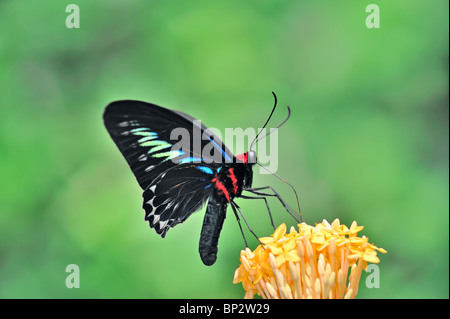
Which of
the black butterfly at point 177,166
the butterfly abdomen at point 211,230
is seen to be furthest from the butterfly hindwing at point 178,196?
the butterfly abdomen at point 211,230

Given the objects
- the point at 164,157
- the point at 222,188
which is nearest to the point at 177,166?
the point at 164,157

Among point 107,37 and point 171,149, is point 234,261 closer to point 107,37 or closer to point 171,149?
point 171,149

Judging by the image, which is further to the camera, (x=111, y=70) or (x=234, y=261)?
(x=111, y=70)

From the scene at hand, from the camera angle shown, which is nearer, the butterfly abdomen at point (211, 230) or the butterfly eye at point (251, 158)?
the butterfly abdomen at point (211, 230)

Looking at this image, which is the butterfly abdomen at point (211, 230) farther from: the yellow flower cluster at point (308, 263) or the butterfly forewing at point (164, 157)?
the yellow flower cluster at point (308, 263)

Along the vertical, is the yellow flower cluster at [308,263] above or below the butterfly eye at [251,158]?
below

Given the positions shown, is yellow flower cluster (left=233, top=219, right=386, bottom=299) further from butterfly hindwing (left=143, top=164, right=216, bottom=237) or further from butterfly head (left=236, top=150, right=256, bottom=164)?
butterfly hindwing (left=143, top=164, right=216, bottom=237)

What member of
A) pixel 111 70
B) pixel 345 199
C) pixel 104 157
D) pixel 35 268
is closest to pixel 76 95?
pixel 111 70
